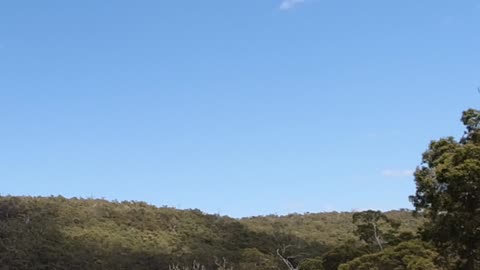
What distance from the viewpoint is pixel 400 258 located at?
26672mm

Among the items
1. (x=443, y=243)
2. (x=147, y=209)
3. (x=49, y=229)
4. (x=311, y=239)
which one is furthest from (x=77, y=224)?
(x=443, y=243)

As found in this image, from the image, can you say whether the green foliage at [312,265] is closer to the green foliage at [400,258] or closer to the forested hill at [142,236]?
the green foliage at [400,258]

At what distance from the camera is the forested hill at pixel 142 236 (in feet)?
157

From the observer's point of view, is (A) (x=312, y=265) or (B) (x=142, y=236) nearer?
(A) (x=312, y=265)

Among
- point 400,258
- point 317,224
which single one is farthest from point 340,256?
point 317,224

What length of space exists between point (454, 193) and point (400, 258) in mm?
4756

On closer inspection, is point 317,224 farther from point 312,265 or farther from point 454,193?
point 454,193

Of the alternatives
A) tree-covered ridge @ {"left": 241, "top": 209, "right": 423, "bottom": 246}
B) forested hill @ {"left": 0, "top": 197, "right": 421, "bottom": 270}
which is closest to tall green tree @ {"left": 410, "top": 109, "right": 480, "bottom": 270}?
forested hill @ {"left": 0, "top": 197, "right": 421, "bottom": 270}

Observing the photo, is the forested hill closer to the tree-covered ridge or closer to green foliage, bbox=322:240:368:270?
the tree-covered ridge

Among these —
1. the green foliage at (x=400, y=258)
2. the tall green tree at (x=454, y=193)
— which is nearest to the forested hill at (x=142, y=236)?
the green foliage at (x=400, y=258)

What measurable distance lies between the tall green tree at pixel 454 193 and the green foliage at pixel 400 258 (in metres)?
0.74

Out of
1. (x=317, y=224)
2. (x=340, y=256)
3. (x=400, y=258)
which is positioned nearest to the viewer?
(x=400, y=258)

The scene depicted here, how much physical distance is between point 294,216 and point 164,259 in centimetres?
2747

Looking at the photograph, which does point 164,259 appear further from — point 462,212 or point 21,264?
point 462,212
